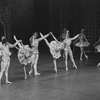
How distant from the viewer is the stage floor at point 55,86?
8.94 meters

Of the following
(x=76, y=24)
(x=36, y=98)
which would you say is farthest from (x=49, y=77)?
(x=76, y=24)

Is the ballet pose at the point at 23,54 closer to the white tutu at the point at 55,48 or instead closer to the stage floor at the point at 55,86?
the stage floor at the point at 55,86

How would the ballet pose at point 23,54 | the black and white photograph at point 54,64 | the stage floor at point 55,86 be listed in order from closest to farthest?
the stage floor at point 55,86, the black and white photograph at point 54,64, the ballet pose at point 23,54

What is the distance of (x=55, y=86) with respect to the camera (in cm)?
1036

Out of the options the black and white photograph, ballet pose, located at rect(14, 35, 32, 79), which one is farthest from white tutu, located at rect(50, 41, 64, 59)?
ballet pose, located at rect(14, 35, 32, 79)

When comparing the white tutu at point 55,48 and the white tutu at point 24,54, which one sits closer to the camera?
the white tutu at point 24,54

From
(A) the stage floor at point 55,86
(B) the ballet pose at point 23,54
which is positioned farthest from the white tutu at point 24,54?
(A) the stage floor at point 55,86

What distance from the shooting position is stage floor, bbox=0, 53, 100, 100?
894 cm

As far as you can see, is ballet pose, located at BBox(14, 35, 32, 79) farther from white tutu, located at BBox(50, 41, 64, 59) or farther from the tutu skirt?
white tutu, located at BBox(50, 41, 64, 59)

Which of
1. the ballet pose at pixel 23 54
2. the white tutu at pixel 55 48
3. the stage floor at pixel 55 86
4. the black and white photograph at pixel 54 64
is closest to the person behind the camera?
the stage floor at pixel 55 86

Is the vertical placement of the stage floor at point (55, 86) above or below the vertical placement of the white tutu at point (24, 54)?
below

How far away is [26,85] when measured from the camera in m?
10.6

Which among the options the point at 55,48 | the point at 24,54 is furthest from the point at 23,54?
the point at 55,48

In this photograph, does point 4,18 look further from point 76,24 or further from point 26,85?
point 26,85
